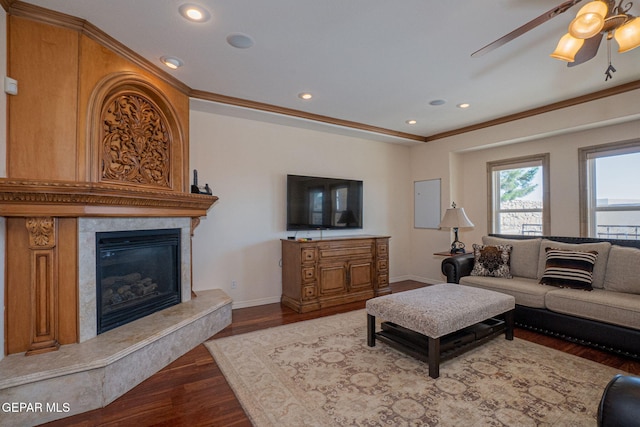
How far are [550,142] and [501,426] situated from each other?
12.8ft

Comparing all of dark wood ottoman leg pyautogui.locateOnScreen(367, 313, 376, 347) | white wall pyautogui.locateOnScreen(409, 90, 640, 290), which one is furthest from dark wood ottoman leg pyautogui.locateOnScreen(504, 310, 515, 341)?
white wall pyautogui.locateOnScreen(409, 90, 640, 290)

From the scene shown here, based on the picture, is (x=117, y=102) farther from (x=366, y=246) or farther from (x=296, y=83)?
(x=366, y=246)

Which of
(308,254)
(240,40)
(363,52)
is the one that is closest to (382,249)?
(308,254)

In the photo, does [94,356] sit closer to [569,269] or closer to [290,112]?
[290,112]

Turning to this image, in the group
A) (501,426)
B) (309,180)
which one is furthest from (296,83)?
(501,426)

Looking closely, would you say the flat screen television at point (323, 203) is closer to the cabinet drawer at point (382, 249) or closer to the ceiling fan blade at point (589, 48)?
the cabinet drawer at point (382, 249)

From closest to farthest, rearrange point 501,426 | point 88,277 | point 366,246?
point 501,426 → point 88,277 → point 366,246

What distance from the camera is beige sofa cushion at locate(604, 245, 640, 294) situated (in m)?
2.88

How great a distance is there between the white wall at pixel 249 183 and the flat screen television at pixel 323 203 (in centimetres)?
17

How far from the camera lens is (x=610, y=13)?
1.82m

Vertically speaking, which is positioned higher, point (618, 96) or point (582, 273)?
point (618, 96)

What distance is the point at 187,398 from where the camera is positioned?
212cm

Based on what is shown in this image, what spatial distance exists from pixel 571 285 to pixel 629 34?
2295 millimetres

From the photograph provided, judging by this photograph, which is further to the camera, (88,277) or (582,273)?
(582,273)
